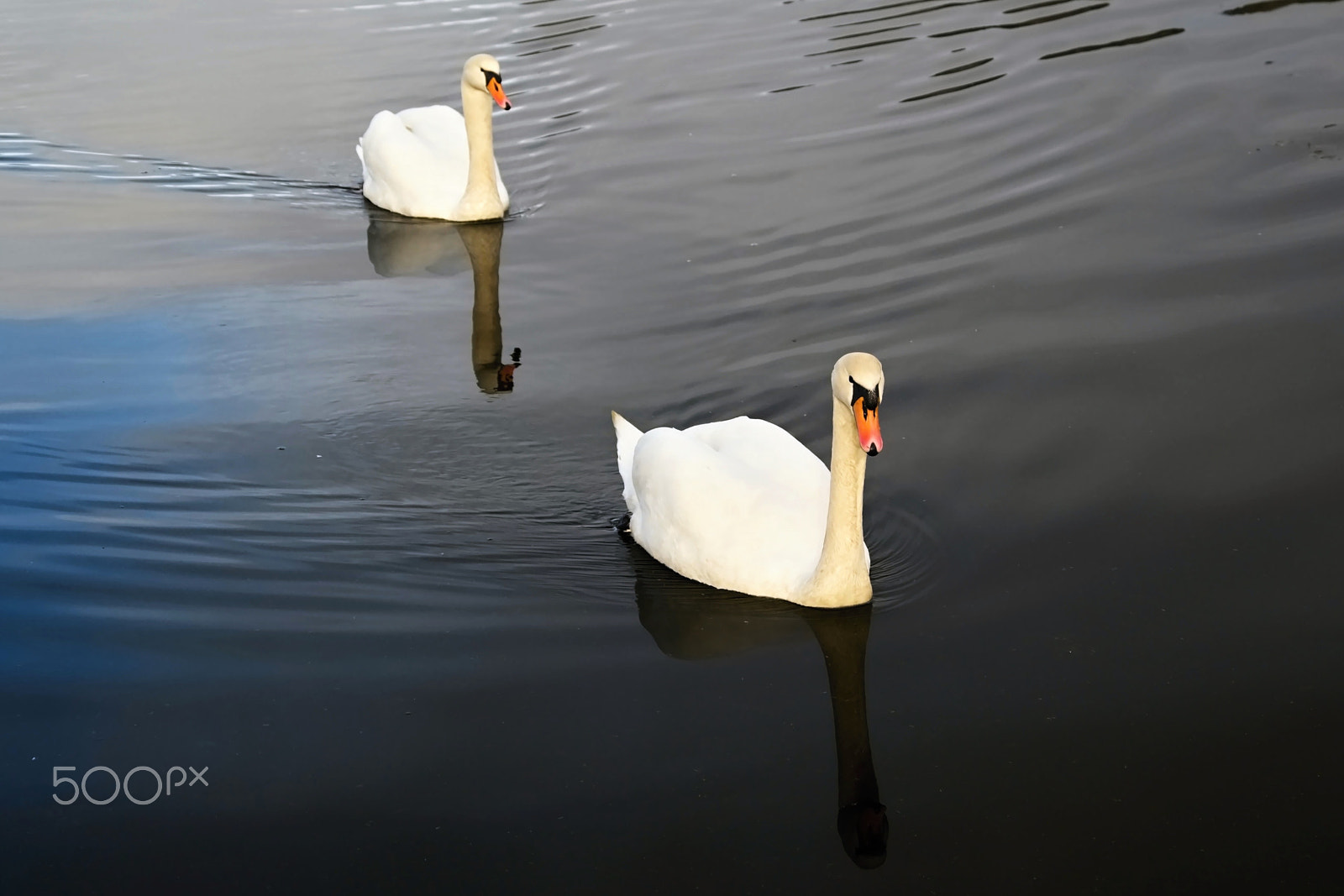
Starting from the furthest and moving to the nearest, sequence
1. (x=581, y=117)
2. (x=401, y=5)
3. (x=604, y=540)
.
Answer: (x=401, y=5) → (x=581, y=117) → (x=604, y=540)

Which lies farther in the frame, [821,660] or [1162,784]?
[821,660]

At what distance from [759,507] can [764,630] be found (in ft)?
1.89

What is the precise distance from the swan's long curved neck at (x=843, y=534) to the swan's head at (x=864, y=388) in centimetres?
17

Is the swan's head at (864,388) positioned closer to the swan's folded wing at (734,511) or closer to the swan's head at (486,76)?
the swan's folded wing at (734,511)

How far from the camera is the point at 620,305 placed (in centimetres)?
1041

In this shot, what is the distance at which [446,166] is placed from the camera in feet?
43.0

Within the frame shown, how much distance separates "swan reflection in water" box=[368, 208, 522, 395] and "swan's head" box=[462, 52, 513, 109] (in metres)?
1.13

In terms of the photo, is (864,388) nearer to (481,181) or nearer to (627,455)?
(627,455)

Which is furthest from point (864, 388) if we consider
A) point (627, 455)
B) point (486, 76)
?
point (486, 76)

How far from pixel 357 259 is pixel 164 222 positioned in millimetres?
1896

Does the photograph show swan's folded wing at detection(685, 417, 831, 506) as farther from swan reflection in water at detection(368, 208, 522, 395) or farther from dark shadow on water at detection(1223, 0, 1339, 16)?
dark shadow on water at detection(1223, 0, 1339, 16)

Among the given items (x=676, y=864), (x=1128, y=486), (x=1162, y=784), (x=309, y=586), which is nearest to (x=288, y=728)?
(x=309, y=586)

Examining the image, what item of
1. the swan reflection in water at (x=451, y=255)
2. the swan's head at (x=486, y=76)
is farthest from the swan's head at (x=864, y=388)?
the swan's head at (x=486, y=76)

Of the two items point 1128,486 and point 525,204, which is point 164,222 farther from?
point 1128,486
